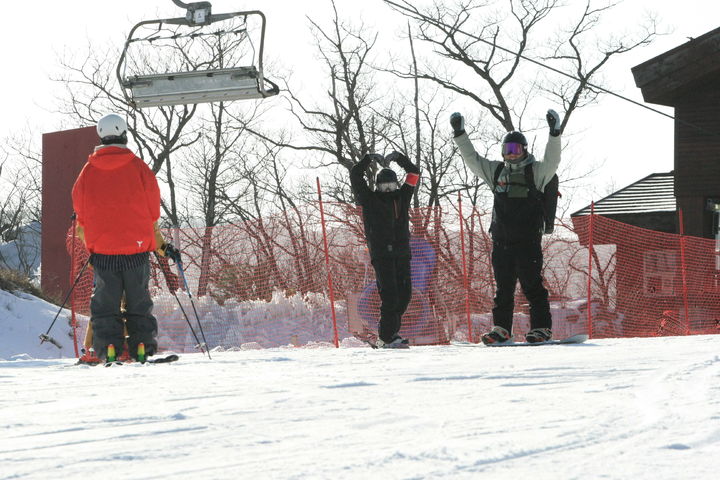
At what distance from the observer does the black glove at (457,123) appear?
24.6 feet

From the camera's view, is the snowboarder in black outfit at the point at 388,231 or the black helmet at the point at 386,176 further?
the black helmet at the point at 386,176

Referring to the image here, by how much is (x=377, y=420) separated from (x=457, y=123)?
4.53 metres

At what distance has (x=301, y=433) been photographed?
3043 millimetres

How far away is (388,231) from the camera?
310 inches

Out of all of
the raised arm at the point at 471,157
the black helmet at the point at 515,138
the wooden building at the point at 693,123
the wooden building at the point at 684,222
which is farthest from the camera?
the wooden building at the point at 693,123

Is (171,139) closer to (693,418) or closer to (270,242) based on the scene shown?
(270,242)

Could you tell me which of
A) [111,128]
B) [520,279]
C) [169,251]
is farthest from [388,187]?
[111,128]

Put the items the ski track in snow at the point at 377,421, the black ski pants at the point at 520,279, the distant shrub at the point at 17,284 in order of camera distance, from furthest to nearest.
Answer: the distant shrub at the point at 17,284
the black ski pants at the point at 520,279
the ski track in snow at the point at 377,421

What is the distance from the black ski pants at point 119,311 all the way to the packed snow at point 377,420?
123cm

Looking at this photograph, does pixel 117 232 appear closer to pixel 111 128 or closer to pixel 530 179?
pixel 111 128

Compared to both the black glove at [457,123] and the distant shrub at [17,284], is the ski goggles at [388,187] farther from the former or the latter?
the distant shrub at [17,284]

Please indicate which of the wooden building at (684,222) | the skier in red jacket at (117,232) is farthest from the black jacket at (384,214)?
the wooden building at (684,222)

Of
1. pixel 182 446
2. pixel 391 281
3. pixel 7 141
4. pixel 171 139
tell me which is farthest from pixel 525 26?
pixel 182 446

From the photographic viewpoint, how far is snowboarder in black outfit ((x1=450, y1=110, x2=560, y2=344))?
23.7ft
